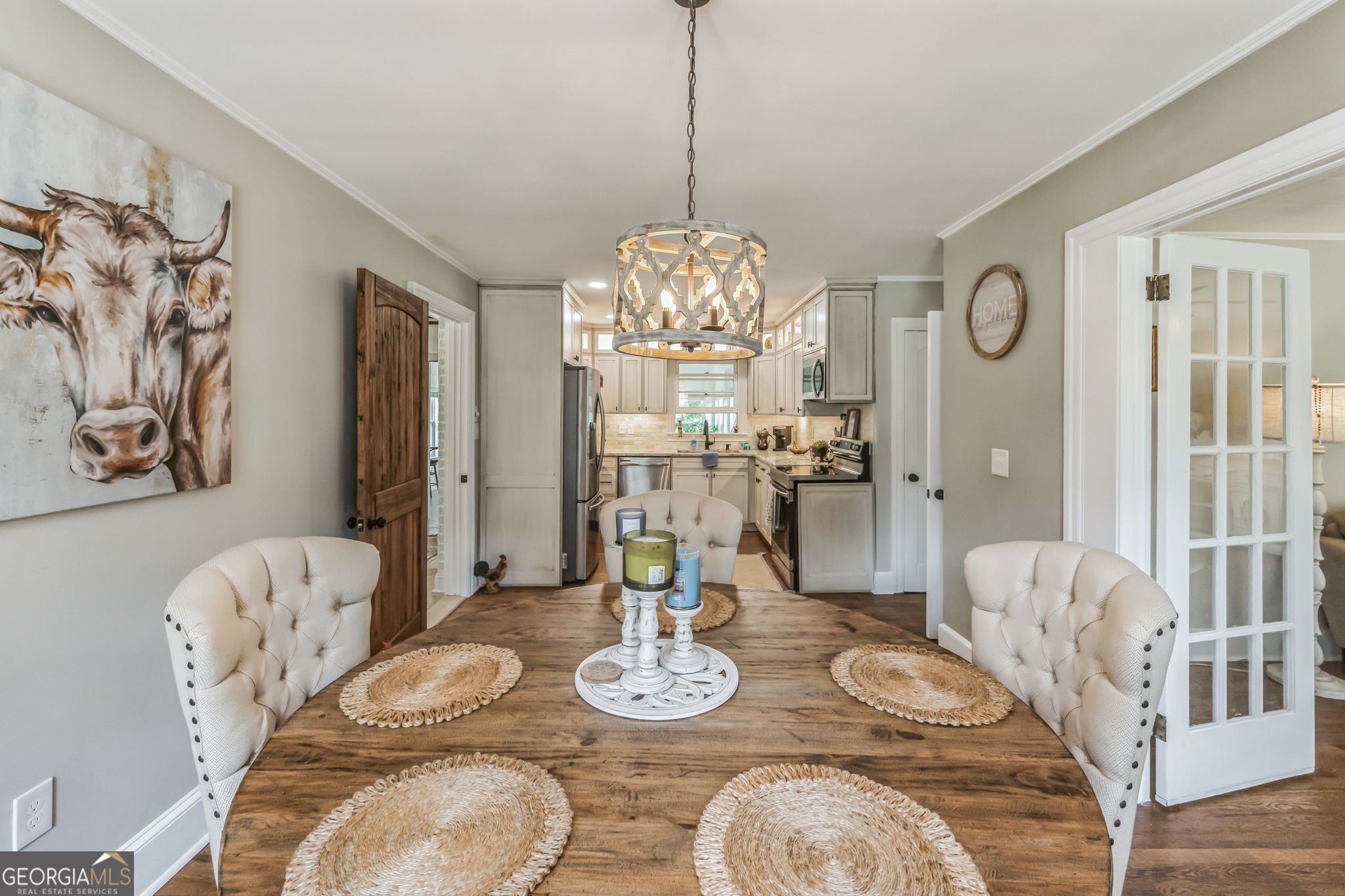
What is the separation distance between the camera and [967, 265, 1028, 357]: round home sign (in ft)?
7.56

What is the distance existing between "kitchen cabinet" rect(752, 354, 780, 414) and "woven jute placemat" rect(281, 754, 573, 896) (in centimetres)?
468

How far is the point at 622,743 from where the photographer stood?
96 cm

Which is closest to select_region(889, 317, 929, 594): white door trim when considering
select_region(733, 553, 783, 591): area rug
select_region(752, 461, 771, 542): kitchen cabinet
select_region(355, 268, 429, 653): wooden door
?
select_region(733, 553, 783, 591): area rug

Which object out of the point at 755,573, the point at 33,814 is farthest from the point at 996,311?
the point at 33,814

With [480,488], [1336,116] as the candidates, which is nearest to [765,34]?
[1336,116]

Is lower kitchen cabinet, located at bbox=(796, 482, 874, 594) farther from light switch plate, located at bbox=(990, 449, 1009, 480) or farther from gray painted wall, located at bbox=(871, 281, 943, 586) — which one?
light switch plate, located at bbox=(990, 449, 1009, 480)

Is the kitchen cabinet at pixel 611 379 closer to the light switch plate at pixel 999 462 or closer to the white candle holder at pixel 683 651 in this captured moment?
the light switch plate at pixel 999 462

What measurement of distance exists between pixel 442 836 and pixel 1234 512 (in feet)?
8.32

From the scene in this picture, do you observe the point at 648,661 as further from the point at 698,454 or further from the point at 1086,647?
the point at 698,454

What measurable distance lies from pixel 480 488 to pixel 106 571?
8.19ft

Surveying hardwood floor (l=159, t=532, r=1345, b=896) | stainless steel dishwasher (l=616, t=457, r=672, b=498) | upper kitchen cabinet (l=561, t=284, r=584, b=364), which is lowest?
hardwood floor (l=159, t=532, r=1345, b=896)

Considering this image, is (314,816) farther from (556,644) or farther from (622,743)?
(556,644)

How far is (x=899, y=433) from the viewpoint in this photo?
149 inches

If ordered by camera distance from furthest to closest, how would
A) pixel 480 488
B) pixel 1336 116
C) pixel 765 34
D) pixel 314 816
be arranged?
pixel 480 488 < pixel 765 34 < pixel 1336 116 < pixel 314 816
